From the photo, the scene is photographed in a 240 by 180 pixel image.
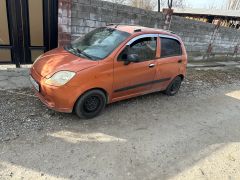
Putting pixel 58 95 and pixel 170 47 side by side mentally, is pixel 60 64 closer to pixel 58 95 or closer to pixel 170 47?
pixel 58 95

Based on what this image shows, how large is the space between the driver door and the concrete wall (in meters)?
2.97

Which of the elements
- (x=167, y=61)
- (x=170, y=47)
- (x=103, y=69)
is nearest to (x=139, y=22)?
(x=170, y=47)

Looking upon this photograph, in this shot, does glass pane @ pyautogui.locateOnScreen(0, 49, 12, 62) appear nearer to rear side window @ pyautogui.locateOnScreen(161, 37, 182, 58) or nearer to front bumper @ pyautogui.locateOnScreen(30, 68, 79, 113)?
front bumper @ pyautogui.locateOnScreen(30, 68, 79, 113)

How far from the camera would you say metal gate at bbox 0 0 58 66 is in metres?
6.29

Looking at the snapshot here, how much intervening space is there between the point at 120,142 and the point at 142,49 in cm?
218

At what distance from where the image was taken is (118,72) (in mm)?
4727

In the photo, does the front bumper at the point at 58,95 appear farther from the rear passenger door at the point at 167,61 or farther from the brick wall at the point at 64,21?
the brick wall at the point at 64,21

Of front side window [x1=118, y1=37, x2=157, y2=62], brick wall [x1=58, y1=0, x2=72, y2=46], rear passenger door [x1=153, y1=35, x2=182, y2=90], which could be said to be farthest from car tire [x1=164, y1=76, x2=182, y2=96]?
brick wall [x1=58, y1=0, x2=72, y2=46]

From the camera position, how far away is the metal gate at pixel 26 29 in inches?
248

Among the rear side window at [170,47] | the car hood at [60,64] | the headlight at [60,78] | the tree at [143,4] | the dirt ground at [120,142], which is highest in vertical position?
the tree at [143,4]

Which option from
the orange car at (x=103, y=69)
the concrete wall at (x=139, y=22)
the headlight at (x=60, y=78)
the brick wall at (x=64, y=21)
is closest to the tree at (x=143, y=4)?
the concrete wall at (x=139, y=22)

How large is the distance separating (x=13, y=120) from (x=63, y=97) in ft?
3.48

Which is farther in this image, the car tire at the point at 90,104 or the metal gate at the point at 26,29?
the metal gate at the point at 26,29

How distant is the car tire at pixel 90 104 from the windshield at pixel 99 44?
0.73 metres
